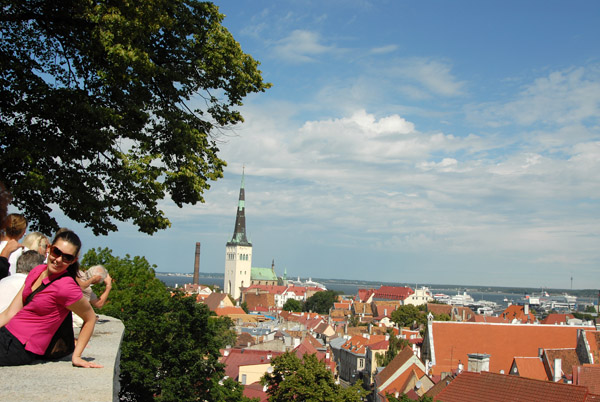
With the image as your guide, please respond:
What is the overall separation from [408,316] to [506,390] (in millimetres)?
75983

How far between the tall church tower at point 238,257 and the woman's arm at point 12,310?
157 metres

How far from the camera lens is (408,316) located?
95.2m

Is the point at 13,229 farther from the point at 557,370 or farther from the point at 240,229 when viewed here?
the point at 240,229

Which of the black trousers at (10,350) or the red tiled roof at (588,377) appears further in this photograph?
the red tiled roof at (588,377)

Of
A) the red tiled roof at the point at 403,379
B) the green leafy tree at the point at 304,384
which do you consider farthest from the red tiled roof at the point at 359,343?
the green leafy tree at the point at 304,384

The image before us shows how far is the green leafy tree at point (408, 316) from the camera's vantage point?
93750 mm

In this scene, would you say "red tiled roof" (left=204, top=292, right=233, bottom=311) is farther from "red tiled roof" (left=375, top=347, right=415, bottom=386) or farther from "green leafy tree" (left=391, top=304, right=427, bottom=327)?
"red tiled roof" (left=375, top=347, right=415, bottom=386)

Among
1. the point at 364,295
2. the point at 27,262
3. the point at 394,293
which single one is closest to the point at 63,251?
the point at 27,262

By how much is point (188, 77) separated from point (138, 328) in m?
9.20

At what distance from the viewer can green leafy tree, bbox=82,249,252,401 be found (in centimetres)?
1697

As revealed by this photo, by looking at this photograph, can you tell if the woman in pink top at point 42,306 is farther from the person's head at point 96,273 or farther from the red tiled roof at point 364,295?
the red tiled roof at point 364,295

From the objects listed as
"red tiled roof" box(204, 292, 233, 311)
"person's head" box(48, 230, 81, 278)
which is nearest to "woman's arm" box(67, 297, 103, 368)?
"person's head" box(48, 230, 81, 278)

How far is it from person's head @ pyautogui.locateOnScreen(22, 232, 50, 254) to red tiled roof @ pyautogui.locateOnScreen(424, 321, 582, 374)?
44228mm

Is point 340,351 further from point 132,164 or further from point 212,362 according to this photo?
point 132,164
